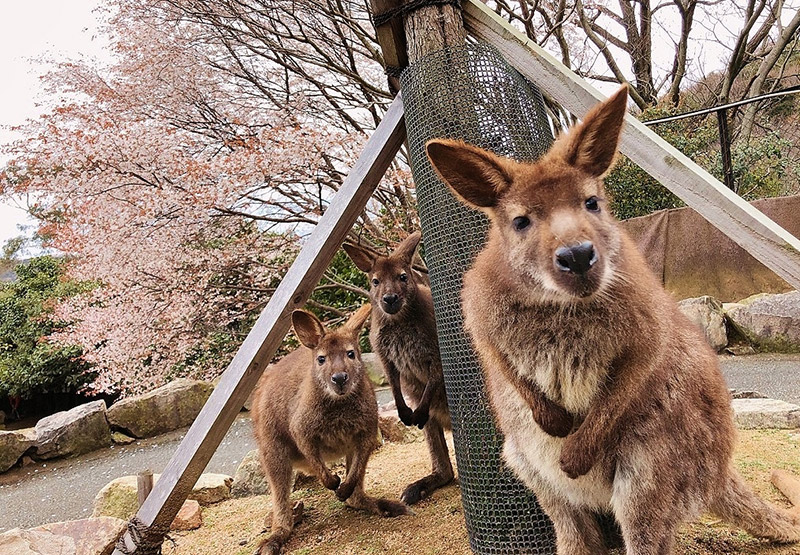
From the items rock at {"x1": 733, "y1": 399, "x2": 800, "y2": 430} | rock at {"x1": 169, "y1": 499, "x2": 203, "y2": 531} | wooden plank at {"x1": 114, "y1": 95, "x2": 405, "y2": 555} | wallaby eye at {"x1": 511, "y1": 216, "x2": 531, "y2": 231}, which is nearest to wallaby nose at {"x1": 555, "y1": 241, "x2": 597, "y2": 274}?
wallaby eye at {"x1": 511, "y1": 216, "x2": 531, "y2": 231}

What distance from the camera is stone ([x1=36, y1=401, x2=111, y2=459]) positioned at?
8141 millimetres

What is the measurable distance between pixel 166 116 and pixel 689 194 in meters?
6.65

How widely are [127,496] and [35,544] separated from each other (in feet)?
3.94

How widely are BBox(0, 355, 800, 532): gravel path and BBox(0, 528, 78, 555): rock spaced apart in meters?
3.01

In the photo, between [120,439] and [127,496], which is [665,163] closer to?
[127,496]

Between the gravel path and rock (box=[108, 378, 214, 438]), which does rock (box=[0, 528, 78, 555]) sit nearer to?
the gravel path

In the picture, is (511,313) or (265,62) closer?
(511,313)

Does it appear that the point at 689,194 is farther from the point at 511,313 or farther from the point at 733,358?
the point at 733,358

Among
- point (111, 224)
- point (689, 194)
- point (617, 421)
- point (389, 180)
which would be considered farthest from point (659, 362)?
point (111, 224)

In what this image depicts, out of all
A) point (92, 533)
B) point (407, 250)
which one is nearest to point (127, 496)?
point (92, 533)

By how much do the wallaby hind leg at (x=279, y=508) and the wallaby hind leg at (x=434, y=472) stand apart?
2.34 feet

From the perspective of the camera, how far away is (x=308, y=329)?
359cm

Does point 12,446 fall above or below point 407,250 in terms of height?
below

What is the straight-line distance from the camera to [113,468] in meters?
7.47
